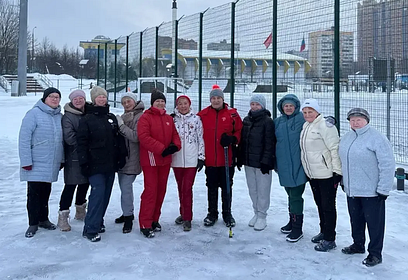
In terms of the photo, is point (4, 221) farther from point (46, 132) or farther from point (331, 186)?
point (331, 186)

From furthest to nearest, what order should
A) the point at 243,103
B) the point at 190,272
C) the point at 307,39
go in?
the point at 243,103
the point at 307,39
the point at 190,272

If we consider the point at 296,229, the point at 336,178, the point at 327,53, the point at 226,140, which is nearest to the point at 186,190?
the point at 226,140

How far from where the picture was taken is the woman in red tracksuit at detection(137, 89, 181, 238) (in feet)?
13.9

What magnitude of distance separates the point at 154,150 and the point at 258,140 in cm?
114

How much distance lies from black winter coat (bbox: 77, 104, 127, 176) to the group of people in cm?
1

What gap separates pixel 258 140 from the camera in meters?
4.42

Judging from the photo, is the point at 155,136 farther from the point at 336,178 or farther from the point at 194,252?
the point at 336,178

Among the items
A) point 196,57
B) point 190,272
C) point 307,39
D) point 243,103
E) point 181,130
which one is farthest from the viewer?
point 196,57

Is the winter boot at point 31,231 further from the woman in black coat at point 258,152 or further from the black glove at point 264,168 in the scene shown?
the black glove at point 264,168

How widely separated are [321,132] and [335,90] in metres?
3.01

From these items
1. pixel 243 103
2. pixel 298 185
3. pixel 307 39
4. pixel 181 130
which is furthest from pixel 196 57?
pixel 298 185

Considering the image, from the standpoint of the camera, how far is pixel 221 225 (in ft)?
15.5

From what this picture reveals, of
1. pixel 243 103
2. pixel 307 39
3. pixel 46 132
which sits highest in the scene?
pixel 307 39

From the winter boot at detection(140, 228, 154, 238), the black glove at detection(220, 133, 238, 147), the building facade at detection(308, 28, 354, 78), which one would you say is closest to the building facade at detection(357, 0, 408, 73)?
the building facade at detection(308, 28, 354, 78)
